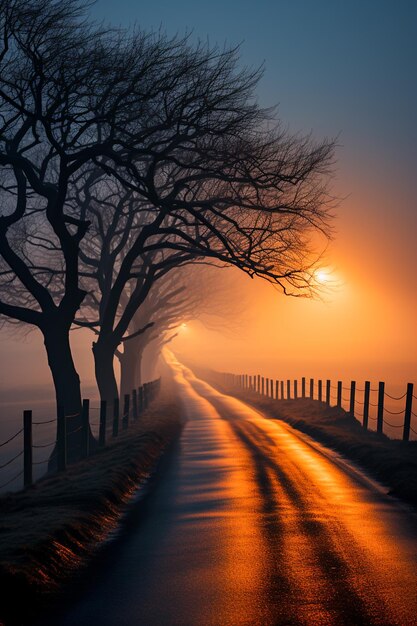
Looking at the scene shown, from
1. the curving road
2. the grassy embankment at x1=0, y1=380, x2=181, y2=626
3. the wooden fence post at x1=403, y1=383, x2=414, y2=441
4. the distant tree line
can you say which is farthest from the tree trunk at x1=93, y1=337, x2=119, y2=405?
the curving road

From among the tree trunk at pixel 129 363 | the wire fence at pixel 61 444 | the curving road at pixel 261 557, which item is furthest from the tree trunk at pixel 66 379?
the tree trunk at pixel 129 363

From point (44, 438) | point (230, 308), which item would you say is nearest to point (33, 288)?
point (44, 438)

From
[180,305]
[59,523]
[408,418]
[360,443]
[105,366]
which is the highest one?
[180,305]

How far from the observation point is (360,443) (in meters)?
21.3

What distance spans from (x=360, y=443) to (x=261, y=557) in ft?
42.6

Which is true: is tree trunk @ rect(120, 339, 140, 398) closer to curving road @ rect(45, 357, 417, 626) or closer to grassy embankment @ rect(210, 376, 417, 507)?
grassy embankment @ rect(210, 376, 417, 507)

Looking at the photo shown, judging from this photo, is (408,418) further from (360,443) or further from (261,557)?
(261,557)

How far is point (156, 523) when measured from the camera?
11.2m

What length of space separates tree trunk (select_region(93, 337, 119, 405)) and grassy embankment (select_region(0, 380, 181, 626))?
927 centimetres

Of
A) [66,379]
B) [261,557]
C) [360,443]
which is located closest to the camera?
[261,557]

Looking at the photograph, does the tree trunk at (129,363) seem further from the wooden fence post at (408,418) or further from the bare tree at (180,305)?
the wooden fence post at (408,418)

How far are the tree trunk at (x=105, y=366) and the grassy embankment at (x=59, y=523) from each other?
927cm

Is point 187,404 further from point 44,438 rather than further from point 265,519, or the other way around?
point 265,519

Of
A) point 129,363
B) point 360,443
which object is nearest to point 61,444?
point 360,443
